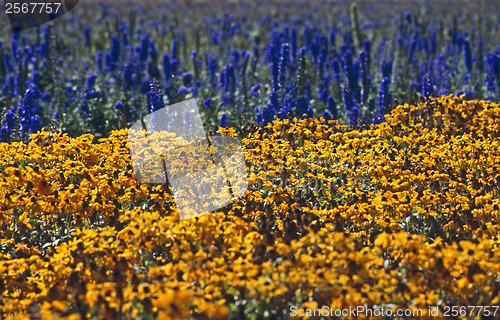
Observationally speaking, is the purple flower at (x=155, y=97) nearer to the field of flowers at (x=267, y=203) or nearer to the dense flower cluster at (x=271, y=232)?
the field of flowers at (x=267, y=203)

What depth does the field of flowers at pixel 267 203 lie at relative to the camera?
440 centimetres

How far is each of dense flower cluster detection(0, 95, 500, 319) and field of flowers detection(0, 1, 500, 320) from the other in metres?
0.02

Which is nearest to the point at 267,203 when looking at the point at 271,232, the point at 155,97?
the point at 271,232

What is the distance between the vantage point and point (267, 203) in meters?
6.23

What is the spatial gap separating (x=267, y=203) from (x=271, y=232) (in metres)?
0.98

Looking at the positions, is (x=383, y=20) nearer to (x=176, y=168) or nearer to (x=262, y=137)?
(x=262, y=137)

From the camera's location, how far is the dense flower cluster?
434cm

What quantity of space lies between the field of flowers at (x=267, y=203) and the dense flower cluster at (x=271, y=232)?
20 millimetres

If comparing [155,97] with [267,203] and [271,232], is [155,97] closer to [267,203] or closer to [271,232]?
[267,203]

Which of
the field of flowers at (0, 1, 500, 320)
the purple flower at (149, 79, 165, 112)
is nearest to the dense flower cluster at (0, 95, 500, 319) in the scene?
the field of flowers at (0, 1, 500, 320)

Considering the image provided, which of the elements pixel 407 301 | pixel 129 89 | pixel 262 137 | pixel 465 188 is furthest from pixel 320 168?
pixel 129 89

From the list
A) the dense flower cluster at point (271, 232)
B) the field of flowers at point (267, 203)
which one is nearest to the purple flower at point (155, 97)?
the field of flowers at point (267, 203)

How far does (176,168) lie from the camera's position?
6.70 metres

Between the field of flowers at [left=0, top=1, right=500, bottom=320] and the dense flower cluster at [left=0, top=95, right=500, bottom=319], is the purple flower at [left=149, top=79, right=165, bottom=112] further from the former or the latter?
the dense flower cluster at [left=0, top=95, right=500, bottom=319]
